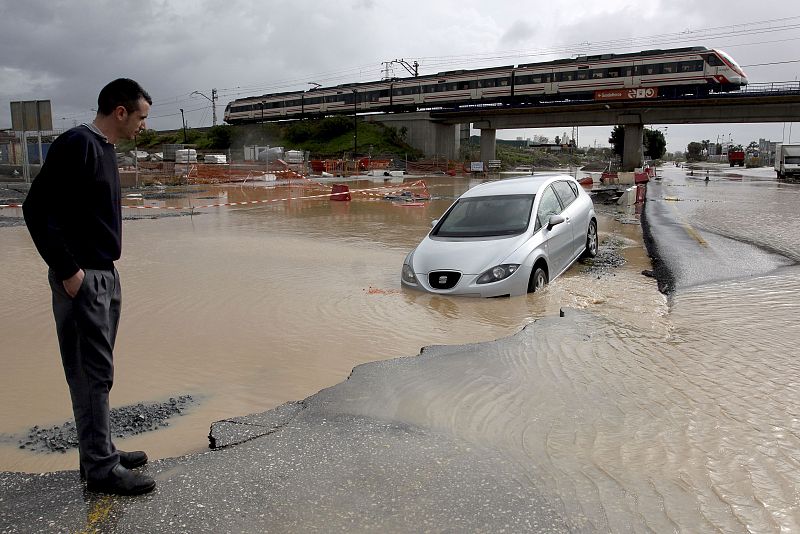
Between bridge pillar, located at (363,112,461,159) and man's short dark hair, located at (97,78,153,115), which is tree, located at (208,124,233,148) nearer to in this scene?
bridge pillar, located at (363,112,461,159)

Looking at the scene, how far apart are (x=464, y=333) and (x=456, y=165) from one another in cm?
5741

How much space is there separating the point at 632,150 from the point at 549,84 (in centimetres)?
1469

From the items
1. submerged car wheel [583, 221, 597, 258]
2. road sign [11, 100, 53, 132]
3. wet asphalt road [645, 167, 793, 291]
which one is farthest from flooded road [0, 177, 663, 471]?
road sign [11, 100, 53, 132]

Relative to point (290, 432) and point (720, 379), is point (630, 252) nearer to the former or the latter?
point (720, 379)

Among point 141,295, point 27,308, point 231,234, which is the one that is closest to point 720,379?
point 141,295

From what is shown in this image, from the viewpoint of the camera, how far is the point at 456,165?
2451 inches

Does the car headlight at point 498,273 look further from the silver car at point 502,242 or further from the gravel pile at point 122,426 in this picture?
the gravel pile at point 122,426

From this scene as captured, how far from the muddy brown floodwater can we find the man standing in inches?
30.4

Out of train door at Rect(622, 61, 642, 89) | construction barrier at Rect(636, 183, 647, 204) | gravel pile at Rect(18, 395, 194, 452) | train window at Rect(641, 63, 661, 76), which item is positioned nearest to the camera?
gravel pile at Rect(18, 395, 194, 452)

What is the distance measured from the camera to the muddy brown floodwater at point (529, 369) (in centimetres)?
313

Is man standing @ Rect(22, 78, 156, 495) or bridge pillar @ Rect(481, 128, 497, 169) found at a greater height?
bridge pillar @ Rect(481, 128, 497, 169)

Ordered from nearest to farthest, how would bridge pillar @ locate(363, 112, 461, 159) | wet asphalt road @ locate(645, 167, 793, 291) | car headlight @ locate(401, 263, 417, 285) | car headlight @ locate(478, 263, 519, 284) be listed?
car headlight @ locate(478, 263, 519, 284), car headlight @ locate(401, 263, 417, 285), wet asphalt road @ locate(645, 167, 793, 291), bridge pillar @ locate(363, 112, 461, 159)

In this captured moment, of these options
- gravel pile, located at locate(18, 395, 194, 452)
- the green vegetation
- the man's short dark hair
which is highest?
the green vegetation

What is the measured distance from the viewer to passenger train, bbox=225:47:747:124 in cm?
3978
